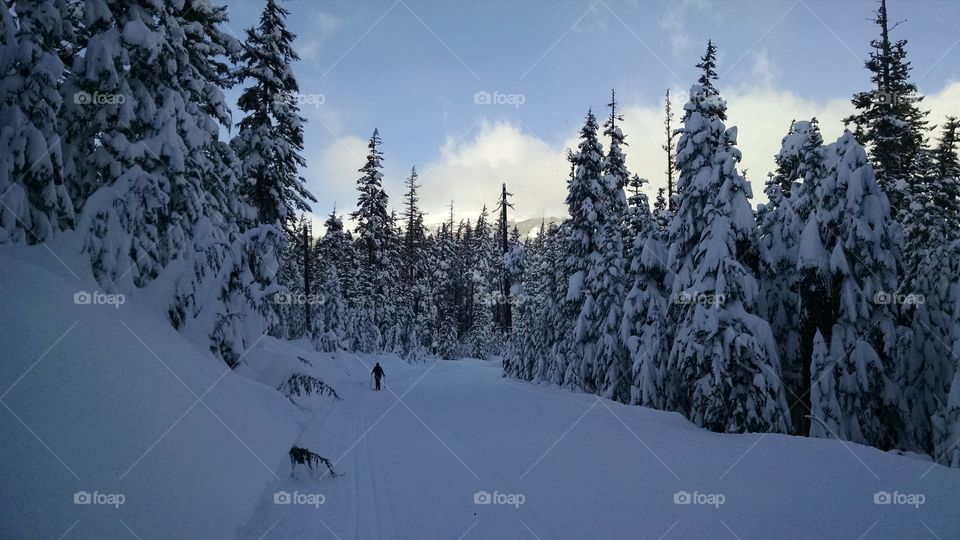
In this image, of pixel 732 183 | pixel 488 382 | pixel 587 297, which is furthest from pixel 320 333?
pixel 732 183

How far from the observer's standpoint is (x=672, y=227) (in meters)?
15.1

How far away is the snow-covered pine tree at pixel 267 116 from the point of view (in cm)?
2058

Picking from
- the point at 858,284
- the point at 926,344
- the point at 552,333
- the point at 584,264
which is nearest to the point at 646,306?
the point at 584,264

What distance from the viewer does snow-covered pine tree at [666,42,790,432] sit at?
12.3m

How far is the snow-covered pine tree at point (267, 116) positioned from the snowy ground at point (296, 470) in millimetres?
11694

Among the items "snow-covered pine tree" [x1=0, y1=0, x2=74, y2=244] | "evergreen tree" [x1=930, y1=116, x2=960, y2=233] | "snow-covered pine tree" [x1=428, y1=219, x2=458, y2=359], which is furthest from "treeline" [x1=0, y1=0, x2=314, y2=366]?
"snow-covered pine tree" [x1=428, y1=219, x2=458, y2=359]

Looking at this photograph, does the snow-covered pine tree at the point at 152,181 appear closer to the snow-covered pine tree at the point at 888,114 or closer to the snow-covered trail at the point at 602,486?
the snow-covered trail at the point at 602,486

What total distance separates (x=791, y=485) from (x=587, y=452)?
3.99 m

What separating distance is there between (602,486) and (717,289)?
6.89m

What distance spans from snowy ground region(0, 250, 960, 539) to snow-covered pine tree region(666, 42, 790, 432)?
1.43 metres

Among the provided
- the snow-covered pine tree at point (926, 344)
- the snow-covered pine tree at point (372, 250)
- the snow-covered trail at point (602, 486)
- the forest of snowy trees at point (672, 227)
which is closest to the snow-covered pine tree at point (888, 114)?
the forest of snowy trees at point (672, 227)

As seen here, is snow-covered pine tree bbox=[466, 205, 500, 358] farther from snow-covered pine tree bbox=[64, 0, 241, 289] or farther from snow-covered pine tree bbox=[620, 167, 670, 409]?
snow-covered pine tree bbox=[64, 0, 241, 289]

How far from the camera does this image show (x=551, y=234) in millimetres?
38688

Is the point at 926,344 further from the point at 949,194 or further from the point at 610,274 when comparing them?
the point at 610,274
